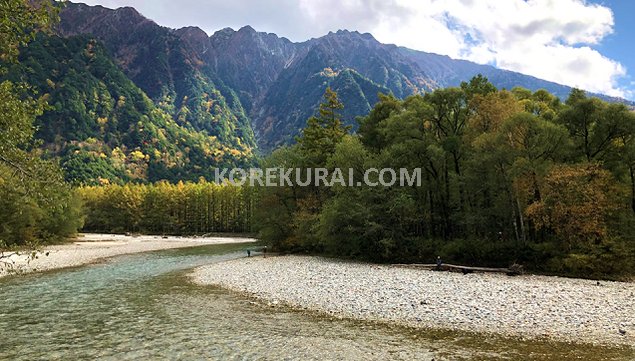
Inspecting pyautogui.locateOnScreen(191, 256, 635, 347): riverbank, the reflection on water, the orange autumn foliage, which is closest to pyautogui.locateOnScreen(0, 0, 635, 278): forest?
the orange autumn foliage

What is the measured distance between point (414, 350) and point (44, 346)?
13838mm

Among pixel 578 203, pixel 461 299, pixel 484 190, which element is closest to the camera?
pixel 461 299

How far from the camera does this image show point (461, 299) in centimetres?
2056

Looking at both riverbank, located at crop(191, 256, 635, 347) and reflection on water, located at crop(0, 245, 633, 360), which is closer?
reflection on water, located at crop(0, 245, 633, 360)

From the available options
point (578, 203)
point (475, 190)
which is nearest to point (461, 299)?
point (578, 203)

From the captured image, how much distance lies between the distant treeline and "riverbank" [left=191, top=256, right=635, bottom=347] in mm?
83652

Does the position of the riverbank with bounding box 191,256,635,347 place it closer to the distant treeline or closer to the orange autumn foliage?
the orange autumn foliage

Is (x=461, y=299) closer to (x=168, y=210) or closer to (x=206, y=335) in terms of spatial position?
(x=206, y=335)

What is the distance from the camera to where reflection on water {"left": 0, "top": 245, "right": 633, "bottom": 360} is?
43.3 ft

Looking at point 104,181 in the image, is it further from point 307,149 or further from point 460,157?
point 460,157

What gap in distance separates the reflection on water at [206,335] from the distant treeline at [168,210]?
88.5 metres

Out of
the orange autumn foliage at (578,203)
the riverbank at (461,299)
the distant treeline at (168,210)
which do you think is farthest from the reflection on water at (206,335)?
the distant treeline at (168,210)

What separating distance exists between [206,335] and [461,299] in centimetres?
1329

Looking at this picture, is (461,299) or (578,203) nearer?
(461,299)
